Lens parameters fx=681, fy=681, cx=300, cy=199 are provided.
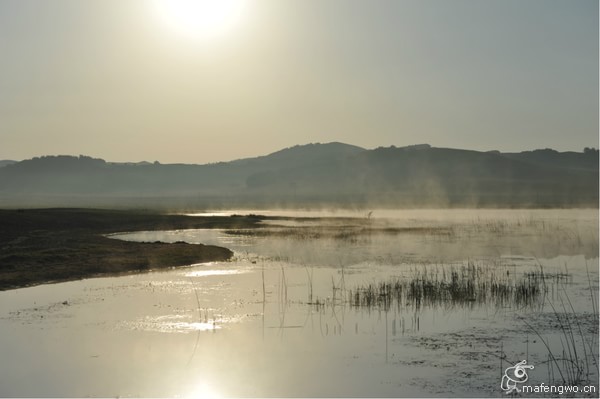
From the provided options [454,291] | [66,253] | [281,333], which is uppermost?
[66,253]

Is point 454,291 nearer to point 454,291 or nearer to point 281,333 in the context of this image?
point 454,291

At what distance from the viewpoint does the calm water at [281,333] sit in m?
12.7

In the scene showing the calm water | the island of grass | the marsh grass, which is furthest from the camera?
the island of grass

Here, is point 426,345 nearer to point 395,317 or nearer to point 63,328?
point 395,317

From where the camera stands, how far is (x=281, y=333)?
657 inches

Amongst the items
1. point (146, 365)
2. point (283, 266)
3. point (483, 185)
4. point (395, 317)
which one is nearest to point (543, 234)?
point (283, 266)

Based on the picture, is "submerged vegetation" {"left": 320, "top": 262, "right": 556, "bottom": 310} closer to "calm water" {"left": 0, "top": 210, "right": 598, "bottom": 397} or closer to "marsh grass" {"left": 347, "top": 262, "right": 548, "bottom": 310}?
"marsh grass" {"left": 347, "top": 262, "right": 548, "bottom": 310}

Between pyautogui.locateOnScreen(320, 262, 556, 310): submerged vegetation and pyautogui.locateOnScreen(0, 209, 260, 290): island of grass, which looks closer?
pyautogui.locateOnScreen(320, 262, 556, 310): submerged vegetation

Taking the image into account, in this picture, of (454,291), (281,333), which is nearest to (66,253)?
(281,333)

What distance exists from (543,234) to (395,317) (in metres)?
29.6

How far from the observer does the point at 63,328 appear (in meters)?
17.3

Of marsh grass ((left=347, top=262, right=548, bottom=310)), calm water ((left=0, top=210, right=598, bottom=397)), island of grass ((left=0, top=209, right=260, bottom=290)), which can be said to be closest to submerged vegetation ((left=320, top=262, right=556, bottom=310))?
marsh grass ((left=347, top=262, right=548, bottom=310))

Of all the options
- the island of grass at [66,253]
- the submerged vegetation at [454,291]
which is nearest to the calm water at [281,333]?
the submerged vegetation at [454,291]

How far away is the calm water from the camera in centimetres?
1274
